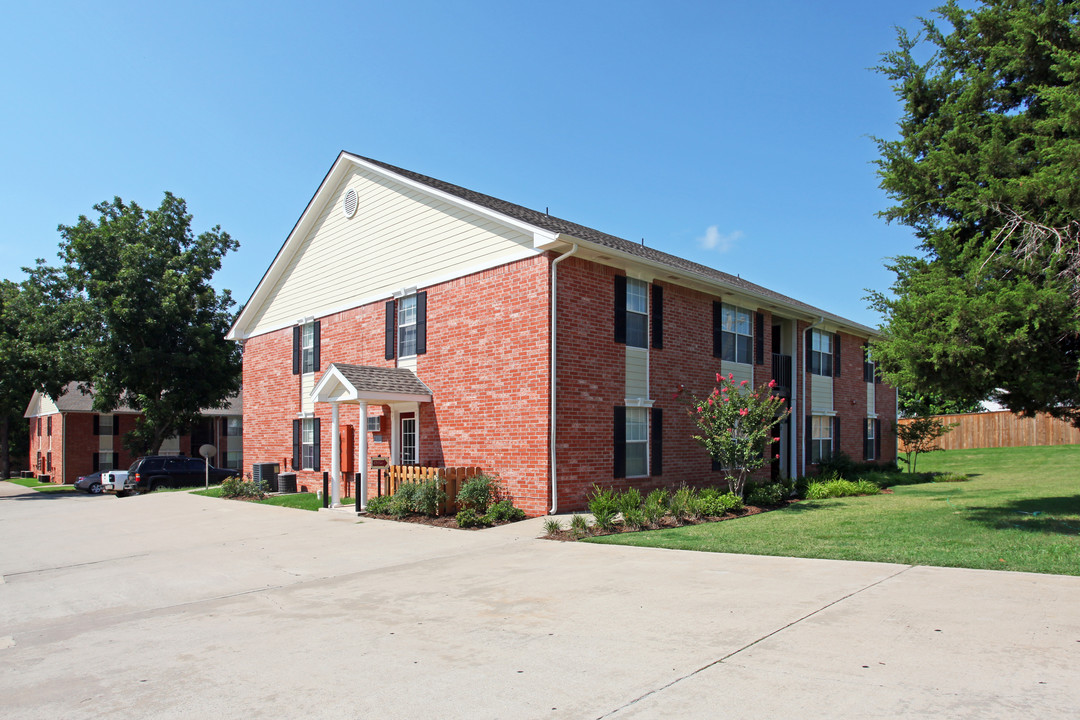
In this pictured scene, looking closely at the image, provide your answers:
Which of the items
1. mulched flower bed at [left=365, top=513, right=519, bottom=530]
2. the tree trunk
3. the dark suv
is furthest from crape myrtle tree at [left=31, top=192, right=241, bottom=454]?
mulched flower bed at [left=365, top=513, right=519, bottom=530]

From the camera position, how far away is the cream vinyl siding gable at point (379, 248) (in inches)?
647

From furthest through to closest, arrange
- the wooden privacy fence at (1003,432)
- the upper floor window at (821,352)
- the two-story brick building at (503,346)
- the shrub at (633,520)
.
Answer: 1. the wooden privacy fence at (1003,432)
2. the upper floor window at (821,352)
3. the two-story brick building at (503,346)
4. the shrub at (633,520)

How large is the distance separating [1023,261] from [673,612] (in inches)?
298

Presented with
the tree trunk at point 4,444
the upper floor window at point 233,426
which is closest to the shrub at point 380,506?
the upper floor window at point 233,426

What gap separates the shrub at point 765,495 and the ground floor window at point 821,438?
282 inches

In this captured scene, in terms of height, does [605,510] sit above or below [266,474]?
above

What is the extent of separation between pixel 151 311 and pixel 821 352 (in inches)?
1059

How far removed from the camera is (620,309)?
1595 cm

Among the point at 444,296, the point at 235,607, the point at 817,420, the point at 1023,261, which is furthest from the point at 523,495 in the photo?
the point at 817,420

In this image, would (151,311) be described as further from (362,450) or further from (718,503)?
(718,503)

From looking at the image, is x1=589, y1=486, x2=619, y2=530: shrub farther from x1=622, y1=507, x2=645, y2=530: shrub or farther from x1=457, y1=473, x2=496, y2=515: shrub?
x1=457, y1=473, x2=496, y2=515: shrub

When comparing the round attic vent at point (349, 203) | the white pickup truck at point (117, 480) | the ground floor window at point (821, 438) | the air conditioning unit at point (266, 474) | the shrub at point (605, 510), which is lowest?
the white pickup truck at point (117, 480)

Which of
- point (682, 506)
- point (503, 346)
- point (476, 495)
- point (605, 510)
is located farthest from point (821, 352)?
point (476, 495)

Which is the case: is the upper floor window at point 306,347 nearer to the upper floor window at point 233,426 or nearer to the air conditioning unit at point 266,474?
the air conditioning unit at point 266,474
